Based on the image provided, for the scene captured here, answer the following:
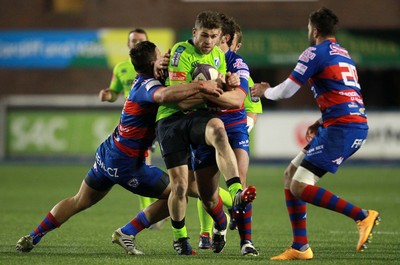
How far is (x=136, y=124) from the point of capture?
8.71 metres

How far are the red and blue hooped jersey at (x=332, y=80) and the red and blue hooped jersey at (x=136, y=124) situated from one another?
131cm

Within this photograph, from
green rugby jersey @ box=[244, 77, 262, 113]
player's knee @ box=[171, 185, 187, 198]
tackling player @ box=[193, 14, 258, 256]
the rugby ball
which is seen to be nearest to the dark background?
green rugby jersey @ box=[244, 77, 262, 113]

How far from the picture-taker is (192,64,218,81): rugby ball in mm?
8445

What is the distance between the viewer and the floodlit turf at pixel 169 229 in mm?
8438

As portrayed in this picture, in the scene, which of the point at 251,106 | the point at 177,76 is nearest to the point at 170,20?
the point at 251,106

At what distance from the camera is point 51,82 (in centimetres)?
2998

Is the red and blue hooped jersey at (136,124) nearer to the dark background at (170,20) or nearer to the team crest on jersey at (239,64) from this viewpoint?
the team crest on jersey at (239,64)

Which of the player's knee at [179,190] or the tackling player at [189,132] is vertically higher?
the tackling player at [189,132]

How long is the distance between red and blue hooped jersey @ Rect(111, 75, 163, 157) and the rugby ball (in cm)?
42

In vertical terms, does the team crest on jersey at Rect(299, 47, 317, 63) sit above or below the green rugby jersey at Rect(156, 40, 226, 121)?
above

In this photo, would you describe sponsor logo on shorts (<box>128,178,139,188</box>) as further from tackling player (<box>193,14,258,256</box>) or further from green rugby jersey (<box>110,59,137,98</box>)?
green rugby jersey (<box>110,59,137,98</box>)

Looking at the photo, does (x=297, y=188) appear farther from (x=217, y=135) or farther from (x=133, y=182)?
(x=133, y=182)

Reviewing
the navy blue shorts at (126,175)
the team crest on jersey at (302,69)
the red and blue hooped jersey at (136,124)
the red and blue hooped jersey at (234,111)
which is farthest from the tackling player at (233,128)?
the team crest on jersey at (302,69)

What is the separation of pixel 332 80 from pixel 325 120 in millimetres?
358
